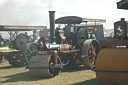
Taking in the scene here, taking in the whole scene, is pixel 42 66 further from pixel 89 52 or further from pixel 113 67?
pixel 113 67

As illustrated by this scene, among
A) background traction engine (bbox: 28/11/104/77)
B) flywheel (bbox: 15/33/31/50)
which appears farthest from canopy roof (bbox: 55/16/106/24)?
flywheel (bbox: 15/33/31/50)

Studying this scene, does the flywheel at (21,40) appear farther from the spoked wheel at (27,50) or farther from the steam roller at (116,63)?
the steam roller at (116,63)

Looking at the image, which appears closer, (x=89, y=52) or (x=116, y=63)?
(x=116, y=63)

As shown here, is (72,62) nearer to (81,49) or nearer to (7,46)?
(81,49)

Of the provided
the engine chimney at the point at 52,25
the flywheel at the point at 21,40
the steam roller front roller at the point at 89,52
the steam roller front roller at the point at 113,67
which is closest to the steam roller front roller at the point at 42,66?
the engine chimney at the point at 52,25

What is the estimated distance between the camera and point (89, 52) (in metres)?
8.96

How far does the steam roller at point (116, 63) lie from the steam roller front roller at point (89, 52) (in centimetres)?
356

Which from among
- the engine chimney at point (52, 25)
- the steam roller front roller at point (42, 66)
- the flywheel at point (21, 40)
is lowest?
the steam roller front roller at point (42, 66)

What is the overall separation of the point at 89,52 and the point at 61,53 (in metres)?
1.47

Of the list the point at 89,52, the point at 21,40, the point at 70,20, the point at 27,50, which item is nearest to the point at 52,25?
the point at 70,20

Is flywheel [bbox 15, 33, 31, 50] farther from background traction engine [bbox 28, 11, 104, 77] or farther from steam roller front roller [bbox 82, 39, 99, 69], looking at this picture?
steam roller front roller [bbox 82, 39, 99, 69]

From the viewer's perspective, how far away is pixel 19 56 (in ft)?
37.2

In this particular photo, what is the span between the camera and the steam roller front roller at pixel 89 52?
8.68 m

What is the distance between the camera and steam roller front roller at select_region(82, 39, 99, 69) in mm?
8680
